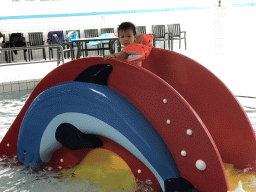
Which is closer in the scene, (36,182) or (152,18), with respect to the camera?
(36,182)

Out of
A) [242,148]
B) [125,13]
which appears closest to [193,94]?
[242,148]

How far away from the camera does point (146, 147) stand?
147cm

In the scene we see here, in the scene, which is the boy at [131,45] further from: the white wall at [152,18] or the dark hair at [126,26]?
the white wall at [152,18]

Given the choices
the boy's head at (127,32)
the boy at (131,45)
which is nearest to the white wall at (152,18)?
the boy at (131,45)

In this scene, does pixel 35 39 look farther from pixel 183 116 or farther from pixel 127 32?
pixel 183 116

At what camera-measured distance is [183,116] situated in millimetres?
1396

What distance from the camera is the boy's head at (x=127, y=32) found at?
2014 mm

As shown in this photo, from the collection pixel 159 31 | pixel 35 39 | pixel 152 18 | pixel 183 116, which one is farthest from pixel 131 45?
pixel 152 18

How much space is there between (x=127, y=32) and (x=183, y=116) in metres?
0.86

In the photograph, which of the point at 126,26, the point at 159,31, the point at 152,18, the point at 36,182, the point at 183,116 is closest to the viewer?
the point at 183,116

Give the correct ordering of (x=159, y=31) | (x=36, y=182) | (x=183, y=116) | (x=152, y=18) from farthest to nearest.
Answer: (x=152, y=18)
(x=159, y=31)
(x=36, y=182)
(x=183, y=116)

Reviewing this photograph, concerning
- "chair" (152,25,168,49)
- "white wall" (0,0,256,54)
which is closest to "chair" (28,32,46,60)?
"white wall" (0,0,256,54)

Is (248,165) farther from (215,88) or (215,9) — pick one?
(215,9)

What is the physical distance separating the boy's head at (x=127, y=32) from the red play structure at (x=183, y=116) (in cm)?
20
